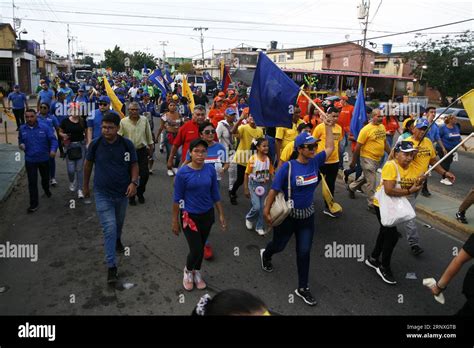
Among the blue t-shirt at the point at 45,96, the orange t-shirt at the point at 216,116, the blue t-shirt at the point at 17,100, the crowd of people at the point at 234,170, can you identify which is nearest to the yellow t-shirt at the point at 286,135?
the crowd of people at the point at 234,170

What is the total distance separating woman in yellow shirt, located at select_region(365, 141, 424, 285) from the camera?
165 inches

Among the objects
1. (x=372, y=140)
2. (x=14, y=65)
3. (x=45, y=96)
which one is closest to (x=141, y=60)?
(x=14, y=65)

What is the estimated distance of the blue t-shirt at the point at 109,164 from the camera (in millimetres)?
4207

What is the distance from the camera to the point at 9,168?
8.99 meters

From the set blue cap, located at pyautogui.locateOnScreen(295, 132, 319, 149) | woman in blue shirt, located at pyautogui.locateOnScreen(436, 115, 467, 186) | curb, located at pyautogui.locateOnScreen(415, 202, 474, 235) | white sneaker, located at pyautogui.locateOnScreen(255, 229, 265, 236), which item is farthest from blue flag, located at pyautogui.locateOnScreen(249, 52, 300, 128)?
woman in blue shirt, located at pyautogui.locateOnScreen(436, 115, 467, 186)

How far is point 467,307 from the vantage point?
8.66 feet

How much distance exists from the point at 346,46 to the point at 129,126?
47705mm

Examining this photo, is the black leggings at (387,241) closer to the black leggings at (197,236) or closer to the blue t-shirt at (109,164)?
the black leggings at (197,236)

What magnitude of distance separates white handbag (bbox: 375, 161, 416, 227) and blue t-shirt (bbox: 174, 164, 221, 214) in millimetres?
1941

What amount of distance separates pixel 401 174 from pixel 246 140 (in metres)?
2.77

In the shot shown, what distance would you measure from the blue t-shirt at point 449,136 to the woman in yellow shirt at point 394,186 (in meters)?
4.39

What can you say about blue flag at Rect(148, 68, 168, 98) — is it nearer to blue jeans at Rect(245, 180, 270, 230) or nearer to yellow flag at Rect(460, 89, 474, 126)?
blue jeans at Rect(245, 180, 270, 230)
